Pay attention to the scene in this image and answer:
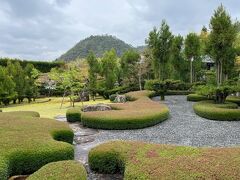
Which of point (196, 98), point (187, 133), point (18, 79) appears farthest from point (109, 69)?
point (187, 133)

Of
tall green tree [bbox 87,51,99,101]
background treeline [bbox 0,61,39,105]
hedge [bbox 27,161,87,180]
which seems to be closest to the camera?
hedge [bbox 27,161,87,180]

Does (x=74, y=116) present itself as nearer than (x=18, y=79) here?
Yes

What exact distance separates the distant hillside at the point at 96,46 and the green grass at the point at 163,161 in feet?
204

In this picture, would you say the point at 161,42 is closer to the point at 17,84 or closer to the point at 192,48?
the point at 192,48

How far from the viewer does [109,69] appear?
3466 centimetres

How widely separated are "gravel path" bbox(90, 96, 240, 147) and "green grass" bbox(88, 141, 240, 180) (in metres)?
3.27

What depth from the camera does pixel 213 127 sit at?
1416 cm

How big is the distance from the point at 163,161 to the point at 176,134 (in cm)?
584

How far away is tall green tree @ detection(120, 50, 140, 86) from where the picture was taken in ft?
120

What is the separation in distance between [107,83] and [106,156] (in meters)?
25.1

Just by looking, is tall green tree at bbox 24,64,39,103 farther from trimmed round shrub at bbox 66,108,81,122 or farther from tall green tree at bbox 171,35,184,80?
trimmed round shrub at bbox 66,108,81,122

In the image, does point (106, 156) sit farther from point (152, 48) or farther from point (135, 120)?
point (152, 48)

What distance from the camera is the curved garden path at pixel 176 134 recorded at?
37.6 ft

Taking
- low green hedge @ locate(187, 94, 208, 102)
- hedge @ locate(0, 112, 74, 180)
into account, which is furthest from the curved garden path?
low green hedge @ locate(187, 94, 208, 102)
